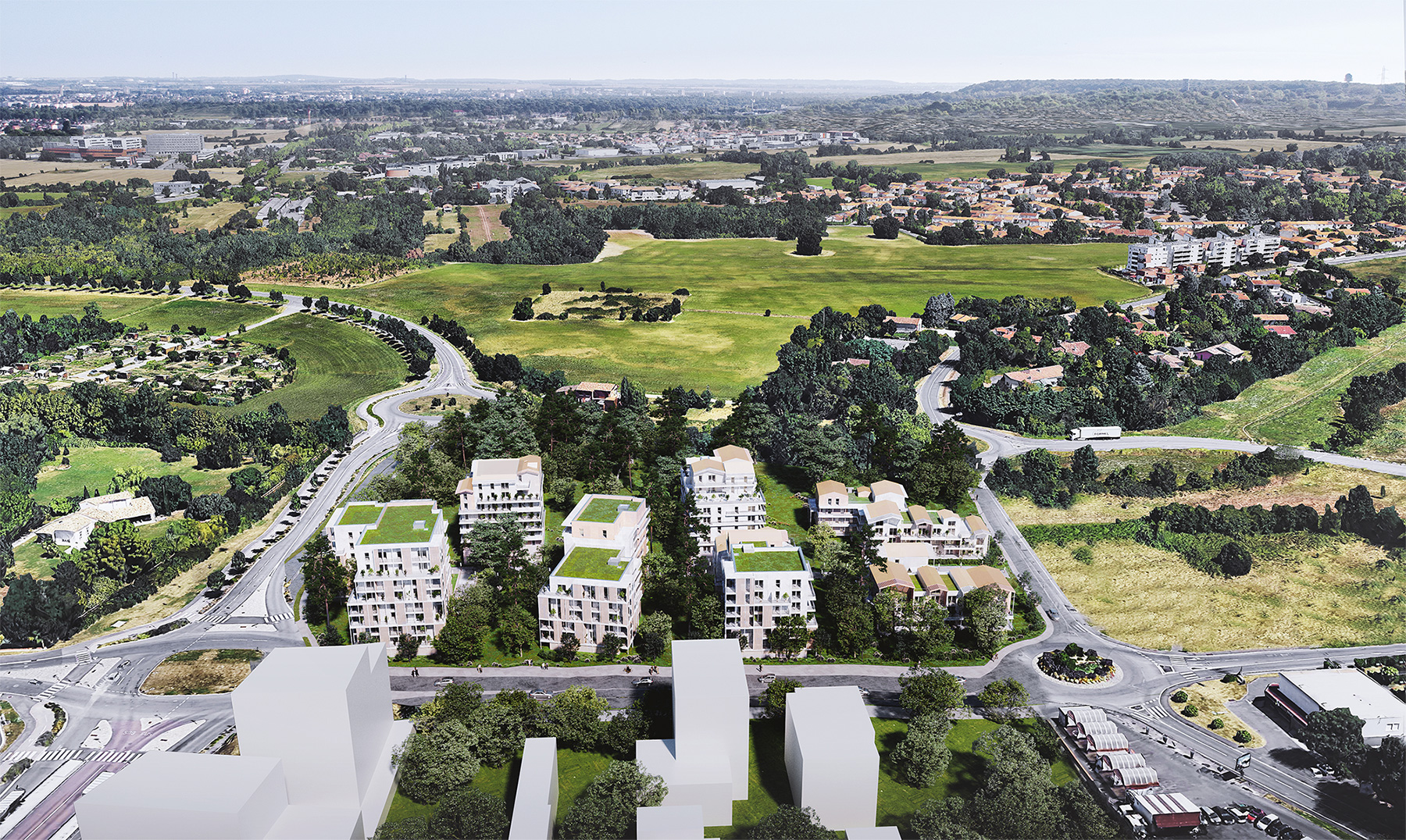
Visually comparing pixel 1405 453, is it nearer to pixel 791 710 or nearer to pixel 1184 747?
pixel 1184 747

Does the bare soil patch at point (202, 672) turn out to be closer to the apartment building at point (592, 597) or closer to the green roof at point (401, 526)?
the green roof at point (401, 526)

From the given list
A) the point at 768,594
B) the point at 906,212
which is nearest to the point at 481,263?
the point at 906,212

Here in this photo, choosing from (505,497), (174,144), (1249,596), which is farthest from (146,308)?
(174,144)

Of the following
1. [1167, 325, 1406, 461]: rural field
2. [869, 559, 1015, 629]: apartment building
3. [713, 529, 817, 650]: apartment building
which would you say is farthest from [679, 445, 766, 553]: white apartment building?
[1167, 325, 1406, 461]: rural field

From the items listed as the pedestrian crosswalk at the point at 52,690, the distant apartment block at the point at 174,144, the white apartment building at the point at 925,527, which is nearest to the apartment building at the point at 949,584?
the white apartment building at the point at 925,527

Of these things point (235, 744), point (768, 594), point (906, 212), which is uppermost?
point (906, 212)

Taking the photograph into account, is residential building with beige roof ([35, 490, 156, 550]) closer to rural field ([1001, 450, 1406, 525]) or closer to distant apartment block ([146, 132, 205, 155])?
rural field ([1001, 450, 1406, 525])

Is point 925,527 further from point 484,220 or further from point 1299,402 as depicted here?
point 484,220
